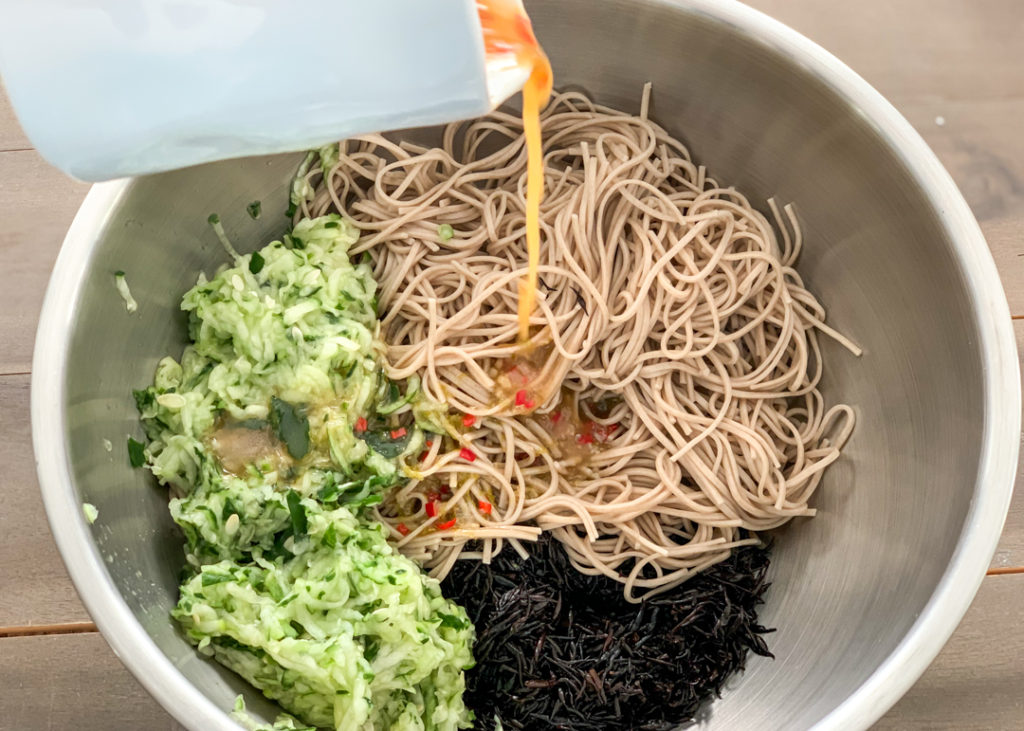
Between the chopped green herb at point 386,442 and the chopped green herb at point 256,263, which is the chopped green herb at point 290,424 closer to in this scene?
the chopped green herb at point 386,442

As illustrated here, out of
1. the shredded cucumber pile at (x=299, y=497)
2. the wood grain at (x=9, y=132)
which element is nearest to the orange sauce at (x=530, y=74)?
the shredded cucumber pile at (x=299, y=497)

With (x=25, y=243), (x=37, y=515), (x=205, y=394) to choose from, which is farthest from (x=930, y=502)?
(x=25, y=243)

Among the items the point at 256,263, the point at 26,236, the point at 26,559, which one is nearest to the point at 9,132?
the point at 26,236

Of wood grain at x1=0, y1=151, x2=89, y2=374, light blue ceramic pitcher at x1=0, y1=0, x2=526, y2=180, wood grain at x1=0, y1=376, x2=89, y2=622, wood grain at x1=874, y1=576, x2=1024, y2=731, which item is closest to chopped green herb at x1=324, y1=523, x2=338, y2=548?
light blue ceramic pitcher at x1=0, y1=0, x2=526, y2=180

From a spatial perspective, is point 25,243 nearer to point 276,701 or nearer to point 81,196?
point 81,196

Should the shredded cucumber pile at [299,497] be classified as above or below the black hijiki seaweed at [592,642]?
above

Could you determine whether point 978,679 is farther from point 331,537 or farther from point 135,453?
point 135,453

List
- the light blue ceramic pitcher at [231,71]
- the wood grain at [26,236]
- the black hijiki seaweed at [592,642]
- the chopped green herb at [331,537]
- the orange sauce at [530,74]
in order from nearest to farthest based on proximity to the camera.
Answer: the light blue ceramic pitcher at [231,71] → the orange sauce at [530,74] → the chopped green herb at [331,537] → the black hijiki seaweed at [592,642] → the wood grain at [26,236]
